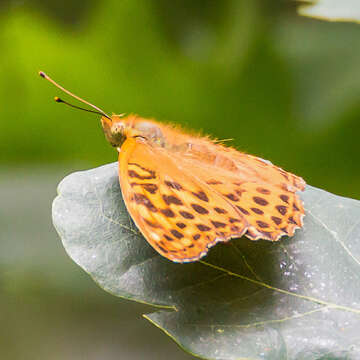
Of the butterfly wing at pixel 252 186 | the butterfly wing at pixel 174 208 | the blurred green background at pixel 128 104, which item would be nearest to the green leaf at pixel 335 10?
the butterfly wing at pixel 252 186

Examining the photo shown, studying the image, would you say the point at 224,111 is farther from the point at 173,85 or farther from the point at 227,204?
the point at 227,204

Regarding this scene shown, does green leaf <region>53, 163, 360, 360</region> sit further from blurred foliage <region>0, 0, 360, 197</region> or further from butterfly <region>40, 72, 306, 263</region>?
blurred foliage <region>0, 0, 360, 197</region>

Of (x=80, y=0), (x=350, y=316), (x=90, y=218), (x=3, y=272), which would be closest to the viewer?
(x=350, y=316)

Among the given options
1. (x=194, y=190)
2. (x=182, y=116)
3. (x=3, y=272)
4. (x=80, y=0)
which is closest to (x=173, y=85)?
(x=182, y=116)

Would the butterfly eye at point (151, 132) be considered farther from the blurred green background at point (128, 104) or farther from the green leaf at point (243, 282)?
the blurred green background at point (128, 104)

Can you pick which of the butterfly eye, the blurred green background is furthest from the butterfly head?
the blurred green background

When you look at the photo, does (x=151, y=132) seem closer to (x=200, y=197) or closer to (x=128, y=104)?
(x=200, y=197)
